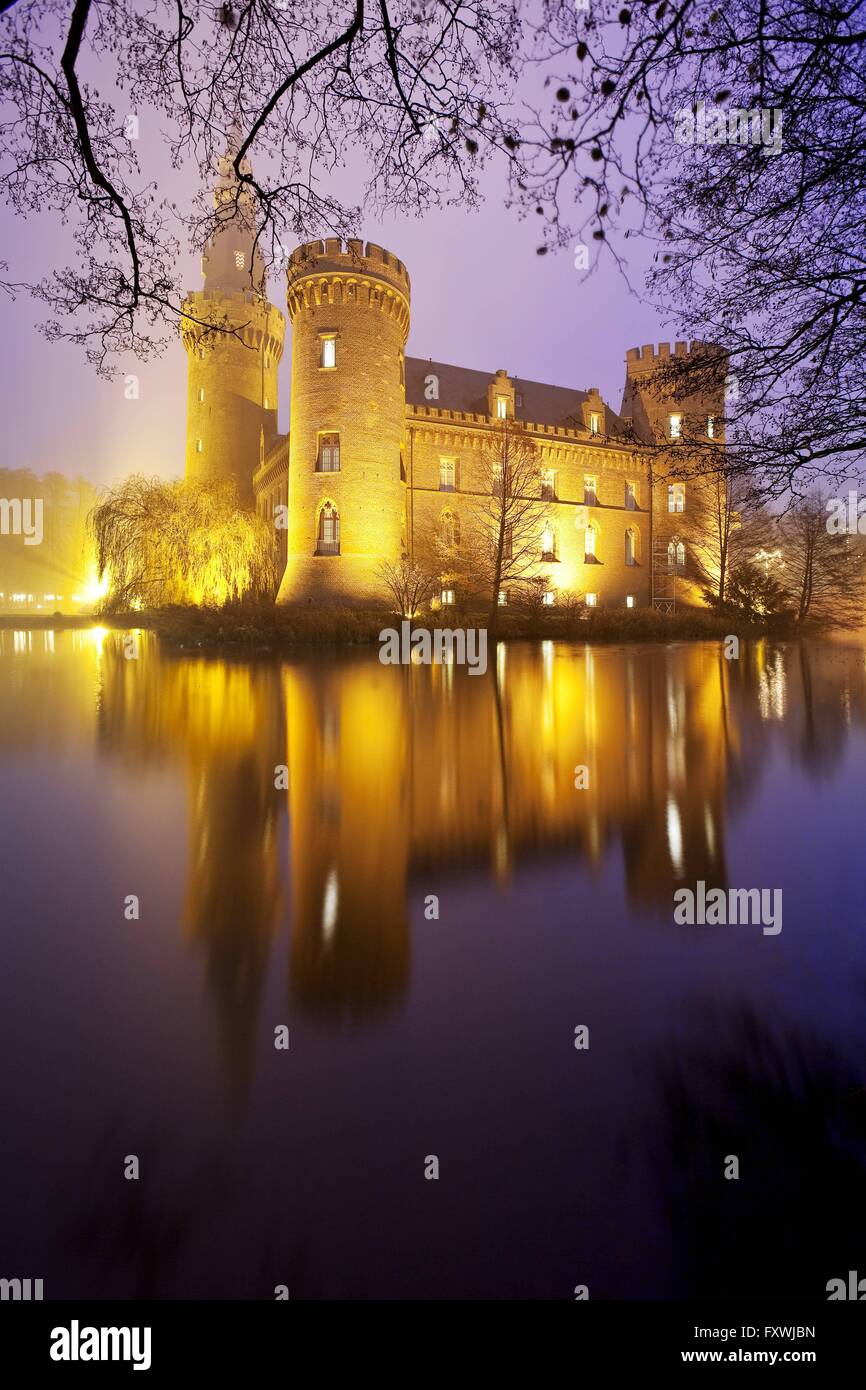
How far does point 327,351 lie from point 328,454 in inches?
175

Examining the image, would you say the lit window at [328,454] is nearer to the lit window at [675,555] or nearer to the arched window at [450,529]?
the arched window at [450,529]

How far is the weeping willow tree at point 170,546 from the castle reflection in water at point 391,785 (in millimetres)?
12676

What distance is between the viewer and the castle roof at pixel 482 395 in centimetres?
3819

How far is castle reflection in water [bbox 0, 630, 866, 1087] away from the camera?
11.0ft

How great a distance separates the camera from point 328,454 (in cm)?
3027

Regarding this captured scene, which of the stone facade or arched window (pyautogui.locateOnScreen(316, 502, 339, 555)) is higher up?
the stone facade

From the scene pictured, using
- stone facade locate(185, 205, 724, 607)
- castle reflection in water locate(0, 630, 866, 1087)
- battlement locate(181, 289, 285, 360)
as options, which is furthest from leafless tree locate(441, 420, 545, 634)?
castle reflection in water locate(0, 630, 866, 1087)

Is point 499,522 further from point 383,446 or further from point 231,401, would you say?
point 231,401

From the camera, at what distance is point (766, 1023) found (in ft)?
8.89

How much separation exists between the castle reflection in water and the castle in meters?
11.2

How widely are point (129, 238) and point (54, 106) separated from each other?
0.85 meters

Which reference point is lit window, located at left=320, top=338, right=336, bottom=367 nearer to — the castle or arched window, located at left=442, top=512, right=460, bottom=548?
the castle

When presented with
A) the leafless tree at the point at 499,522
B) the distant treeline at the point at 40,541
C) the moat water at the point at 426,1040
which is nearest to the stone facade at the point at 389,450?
the leafless tree at the point at 499,522

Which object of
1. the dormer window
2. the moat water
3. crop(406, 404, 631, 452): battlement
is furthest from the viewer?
crop(406, 404, 631, 452): battlement
